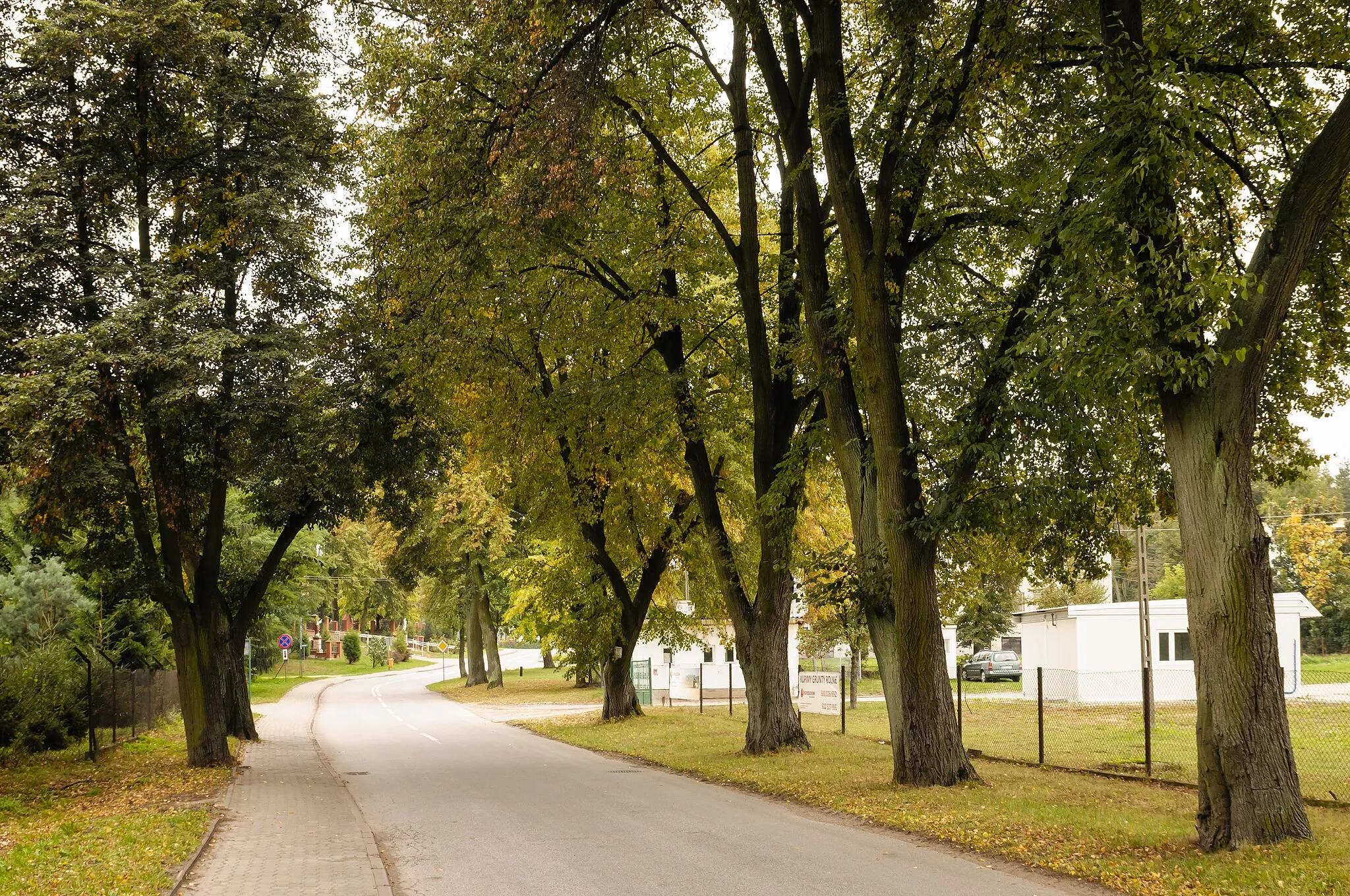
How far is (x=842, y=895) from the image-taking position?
8.16 m

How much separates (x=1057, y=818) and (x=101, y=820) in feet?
36.1

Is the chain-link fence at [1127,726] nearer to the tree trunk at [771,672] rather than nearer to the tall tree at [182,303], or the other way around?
the tree trunk at [771,672]

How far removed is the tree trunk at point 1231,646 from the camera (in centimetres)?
909

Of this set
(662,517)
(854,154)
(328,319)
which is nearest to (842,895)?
(854,154)

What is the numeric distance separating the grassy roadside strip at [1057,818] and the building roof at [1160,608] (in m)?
16.1

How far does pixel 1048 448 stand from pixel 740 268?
6.57 m

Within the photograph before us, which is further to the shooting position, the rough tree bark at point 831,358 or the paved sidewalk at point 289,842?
the rough tree bark at point 831,358

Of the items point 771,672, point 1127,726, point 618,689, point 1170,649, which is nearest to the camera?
point 771,672

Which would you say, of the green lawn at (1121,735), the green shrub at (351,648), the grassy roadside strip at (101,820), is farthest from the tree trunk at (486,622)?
the green shrub at (351,648)

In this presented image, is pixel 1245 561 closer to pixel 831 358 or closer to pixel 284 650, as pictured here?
pixel 831 358

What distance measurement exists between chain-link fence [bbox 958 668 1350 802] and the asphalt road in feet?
17.8

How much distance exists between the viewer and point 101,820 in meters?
12.6

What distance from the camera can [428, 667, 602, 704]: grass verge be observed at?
4175 cm

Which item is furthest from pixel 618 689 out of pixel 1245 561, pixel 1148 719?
pixel 1245 561
